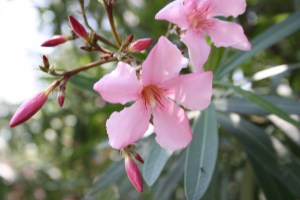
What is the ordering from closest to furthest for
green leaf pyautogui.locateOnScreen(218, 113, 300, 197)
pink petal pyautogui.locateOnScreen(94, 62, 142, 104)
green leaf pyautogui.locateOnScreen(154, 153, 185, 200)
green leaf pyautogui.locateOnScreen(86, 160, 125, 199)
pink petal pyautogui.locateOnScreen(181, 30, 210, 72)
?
1. pink petal pyautogui.locateOnScreen(94, 62, 142, 104)
2. pink petal pyautogui.locateOnScreen(181, 30, 210, 72)
3. green leaf pyautogui.locateOnScreen(218, 113, 300, 197)
4. green leaf pyautogui.locateOnScreen(86, 160, 125, 199)
5. green leaf pyautogui.locateOnScreen(154, 153, 185, 200)

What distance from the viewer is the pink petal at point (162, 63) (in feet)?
2.72

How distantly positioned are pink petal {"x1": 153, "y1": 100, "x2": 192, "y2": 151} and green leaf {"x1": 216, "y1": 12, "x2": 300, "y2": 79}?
467 millimetres

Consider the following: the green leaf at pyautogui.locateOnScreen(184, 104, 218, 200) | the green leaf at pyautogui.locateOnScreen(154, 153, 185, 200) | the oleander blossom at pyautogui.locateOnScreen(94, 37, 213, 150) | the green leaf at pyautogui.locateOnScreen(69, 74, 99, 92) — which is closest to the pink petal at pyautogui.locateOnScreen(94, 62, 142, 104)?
the oleander blossom at pyautogui.locateOnScreen(94, 37, 213, 150)

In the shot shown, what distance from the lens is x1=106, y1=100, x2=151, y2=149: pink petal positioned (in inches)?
33.3

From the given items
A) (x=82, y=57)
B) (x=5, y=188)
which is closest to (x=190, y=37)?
(x=82, y=57)

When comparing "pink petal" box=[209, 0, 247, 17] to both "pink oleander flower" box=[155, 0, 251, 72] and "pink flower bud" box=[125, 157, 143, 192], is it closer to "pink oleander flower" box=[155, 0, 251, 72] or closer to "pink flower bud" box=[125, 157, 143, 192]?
"pink oleander flower" box=[155, 0, 251, 72]

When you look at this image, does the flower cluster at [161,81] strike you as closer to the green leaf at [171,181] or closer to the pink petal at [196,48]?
the pink petal at [196,48]

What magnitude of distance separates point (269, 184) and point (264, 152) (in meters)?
0.09

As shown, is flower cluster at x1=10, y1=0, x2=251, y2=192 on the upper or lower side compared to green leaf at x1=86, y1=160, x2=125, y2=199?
upper

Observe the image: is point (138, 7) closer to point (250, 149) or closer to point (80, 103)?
point (80, 103)

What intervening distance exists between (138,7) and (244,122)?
1192 mm

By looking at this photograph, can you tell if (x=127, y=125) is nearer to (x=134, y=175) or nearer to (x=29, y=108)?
(x=134, y=175)

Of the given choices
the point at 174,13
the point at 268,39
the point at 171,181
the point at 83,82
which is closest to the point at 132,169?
the point at 174,13

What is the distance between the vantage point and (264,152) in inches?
50.0
